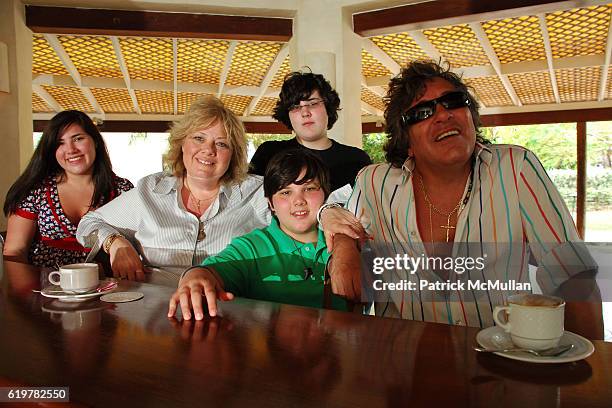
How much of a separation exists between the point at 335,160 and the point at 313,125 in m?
0.24

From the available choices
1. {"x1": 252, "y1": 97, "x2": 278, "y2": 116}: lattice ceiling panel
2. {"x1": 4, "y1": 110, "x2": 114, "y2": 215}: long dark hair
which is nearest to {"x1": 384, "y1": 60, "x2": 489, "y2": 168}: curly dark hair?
{"x1": 4, "y1": 110, "x2": 114, "y2": 215}: long dark hair

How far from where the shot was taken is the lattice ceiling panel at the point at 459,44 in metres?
4.71

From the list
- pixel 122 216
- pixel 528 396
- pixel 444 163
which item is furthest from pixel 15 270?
pixel 528 396

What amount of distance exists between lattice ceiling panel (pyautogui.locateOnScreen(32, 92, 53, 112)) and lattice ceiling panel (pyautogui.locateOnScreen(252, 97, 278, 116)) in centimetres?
332

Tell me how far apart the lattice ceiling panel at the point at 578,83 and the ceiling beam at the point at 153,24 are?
3.80 metres

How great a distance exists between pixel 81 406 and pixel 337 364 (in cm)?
41

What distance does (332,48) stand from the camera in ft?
14.0

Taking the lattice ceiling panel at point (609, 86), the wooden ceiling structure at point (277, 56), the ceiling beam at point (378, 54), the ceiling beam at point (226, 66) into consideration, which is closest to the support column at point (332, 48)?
the wooden ceiling structure at point (277, 56)

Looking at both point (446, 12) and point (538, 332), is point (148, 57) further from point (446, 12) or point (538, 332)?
point (538, 332)

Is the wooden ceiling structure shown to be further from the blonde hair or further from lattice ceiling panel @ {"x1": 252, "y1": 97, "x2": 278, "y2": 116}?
the blonde hair

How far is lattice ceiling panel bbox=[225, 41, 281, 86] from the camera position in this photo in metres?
4.95

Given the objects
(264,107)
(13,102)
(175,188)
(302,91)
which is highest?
(264,107)

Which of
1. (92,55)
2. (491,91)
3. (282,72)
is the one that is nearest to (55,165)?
(92,55)

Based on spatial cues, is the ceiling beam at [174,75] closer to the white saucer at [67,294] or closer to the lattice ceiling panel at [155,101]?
the lattice ceiling panel at [155,101]
